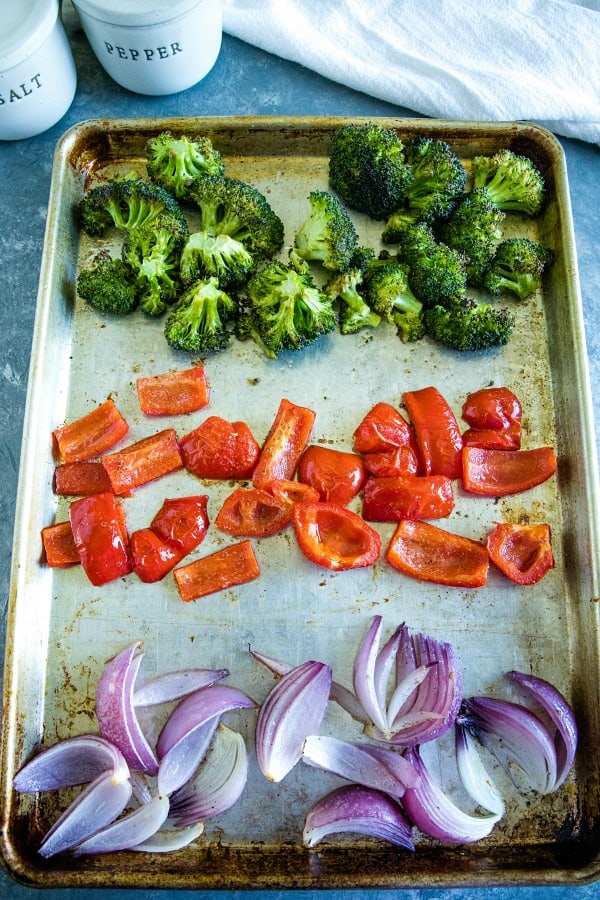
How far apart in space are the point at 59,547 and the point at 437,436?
1.55m

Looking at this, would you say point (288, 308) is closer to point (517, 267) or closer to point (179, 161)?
point (179, 161)

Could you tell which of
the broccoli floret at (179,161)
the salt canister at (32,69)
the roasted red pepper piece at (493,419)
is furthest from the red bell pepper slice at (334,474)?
the salt canister at (32,69)

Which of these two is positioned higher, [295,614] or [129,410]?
[129,410]

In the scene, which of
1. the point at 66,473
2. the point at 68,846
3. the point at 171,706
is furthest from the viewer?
the point at 66,473

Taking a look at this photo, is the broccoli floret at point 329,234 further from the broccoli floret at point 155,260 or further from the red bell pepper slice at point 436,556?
the red bell pepper slice at point 436,556

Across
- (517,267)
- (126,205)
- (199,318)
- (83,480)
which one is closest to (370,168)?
(517,267)

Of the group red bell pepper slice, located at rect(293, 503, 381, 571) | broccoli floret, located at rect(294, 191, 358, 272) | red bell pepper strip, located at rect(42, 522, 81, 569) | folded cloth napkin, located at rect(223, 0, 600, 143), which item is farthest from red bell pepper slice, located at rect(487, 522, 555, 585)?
folded cloth napkin, located at rect(223, 0, 600, 143)

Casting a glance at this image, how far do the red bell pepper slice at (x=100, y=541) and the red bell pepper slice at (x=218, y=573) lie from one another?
0.75ft

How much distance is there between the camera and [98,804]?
2.58m

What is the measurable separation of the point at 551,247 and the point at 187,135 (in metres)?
1.72

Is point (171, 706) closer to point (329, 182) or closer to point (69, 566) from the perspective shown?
point (69, 566)

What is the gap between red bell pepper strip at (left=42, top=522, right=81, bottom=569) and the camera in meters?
2.87

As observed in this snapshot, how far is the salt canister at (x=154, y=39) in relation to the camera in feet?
10.2

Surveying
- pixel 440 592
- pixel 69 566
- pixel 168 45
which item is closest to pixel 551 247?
pixel 440 592
